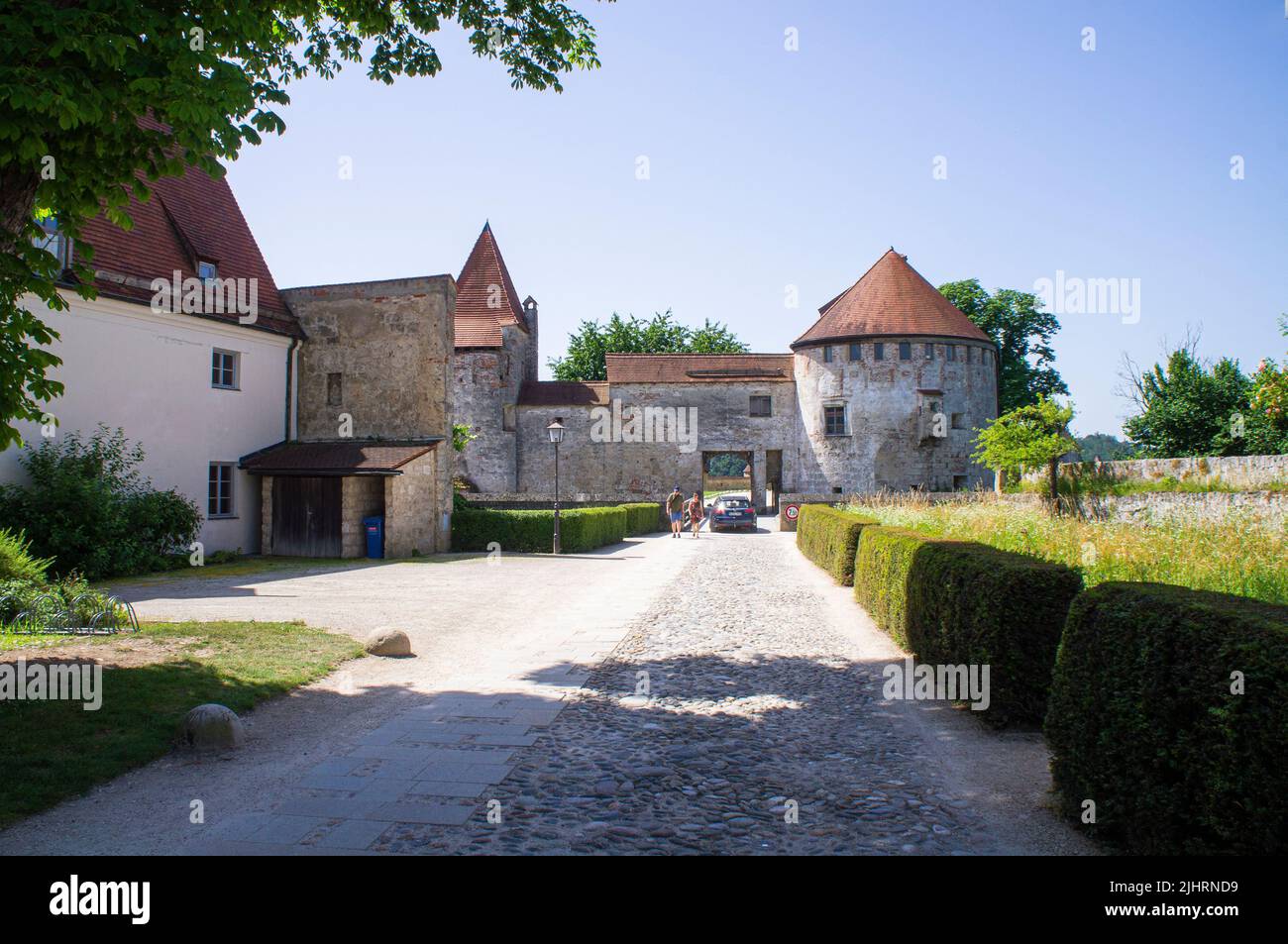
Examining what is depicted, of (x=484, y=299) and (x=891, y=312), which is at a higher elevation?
(x=484, y=299)

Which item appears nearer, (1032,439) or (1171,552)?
(1171,552)

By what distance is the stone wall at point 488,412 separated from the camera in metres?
42.0

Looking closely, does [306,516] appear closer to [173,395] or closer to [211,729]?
[173,395]

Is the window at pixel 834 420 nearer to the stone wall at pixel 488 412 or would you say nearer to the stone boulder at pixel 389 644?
the stone wall at pixel 488 412

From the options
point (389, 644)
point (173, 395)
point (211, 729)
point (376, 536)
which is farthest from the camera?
point (376, 536)

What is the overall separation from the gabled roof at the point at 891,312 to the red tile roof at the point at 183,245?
29330 millimetres

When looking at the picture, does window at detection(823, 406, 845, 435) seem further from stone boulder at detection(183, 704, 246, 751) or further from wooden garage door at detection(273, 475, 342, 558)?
stone boulder at detection(183, 704, 246, 751)

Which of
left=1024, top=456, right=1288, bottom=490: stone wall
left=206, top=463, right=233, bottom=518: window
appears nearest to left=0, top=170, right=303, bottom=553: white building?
left=206, top=463, right=233, bottom=518: window

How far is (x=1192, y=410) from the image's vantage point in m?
31.8

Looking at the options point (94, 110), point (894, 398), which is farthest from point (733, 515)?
point (94, 110)

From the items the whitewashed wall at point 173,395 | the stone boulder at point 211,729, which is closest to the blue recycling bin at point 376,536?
the whitewashed wall at point 173,395

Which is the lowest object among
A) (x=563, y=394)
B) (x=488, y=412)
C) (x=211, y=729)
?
(x=211, y=729)

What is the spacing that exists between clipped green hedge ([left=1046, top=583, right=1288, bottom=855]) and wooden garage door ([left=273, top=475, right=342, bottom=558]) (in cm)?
1933

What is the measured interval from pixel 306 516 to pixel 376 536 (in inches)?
79.4
